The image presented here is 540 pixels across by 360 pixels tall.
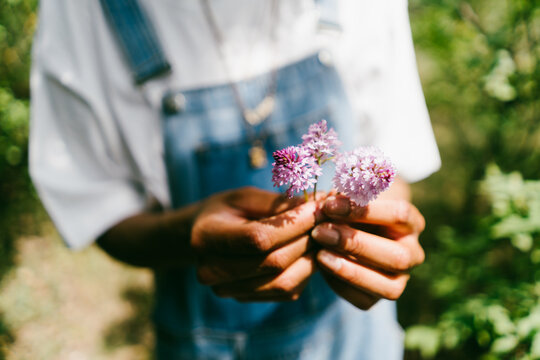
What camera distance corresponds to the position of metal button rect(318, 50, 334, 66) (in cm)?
158

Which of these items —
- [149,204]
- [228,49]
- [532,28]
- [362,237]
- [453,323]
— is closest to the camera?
[362,237]

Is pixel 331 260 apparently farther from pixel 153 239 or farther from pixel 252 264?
pixel 153 239

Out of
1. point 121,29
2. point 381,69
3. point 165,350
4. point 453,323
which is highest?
point 121,29

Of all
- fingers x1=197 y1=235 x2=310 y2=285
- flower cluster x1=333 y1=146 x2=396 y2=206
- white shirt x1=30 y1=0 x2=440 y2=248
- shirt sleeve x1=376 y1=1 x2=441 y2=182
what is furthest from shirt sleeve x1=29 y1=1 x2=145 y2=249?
shirt sleeve x1=376 y1=1 x2=441 y2=182

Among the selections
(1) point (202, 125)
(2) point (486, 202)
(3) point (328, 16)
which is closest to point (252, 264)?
(1) point (202, 125)

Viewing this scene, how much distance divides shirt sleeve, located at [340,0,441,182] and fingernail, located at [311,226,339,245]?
87 centimetres

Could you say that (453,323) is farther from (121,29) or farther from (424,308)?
(121,29)

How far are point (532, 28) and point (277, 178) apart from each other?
294 cm

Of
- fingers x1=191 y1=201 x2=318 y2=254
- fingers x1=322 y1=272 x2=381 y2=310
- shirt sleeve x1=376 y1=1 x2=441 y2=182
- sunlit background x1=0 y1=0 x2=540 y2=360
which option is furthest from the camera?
sunlit background x1=0 y1=0 x2=540 y2=360

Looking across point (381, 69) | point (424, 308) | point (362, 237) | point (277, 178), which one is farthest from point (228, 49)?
point (424, 308)

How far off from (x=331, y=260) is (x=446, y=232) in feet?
6.74

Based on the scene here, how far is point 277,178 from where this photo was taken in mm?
902

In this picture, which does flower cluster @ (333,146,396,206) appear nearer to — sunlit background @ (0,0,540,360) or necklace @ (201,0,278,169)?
necklace @ (201,0,278,169)

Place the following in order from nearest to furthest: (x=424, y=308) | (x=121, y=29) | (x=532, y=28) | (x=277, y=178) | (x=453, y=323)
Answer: (x=277, y=178), (x=121, y=29), (x=453, y=323), (x=532, y=28), (x=424, y=308)
